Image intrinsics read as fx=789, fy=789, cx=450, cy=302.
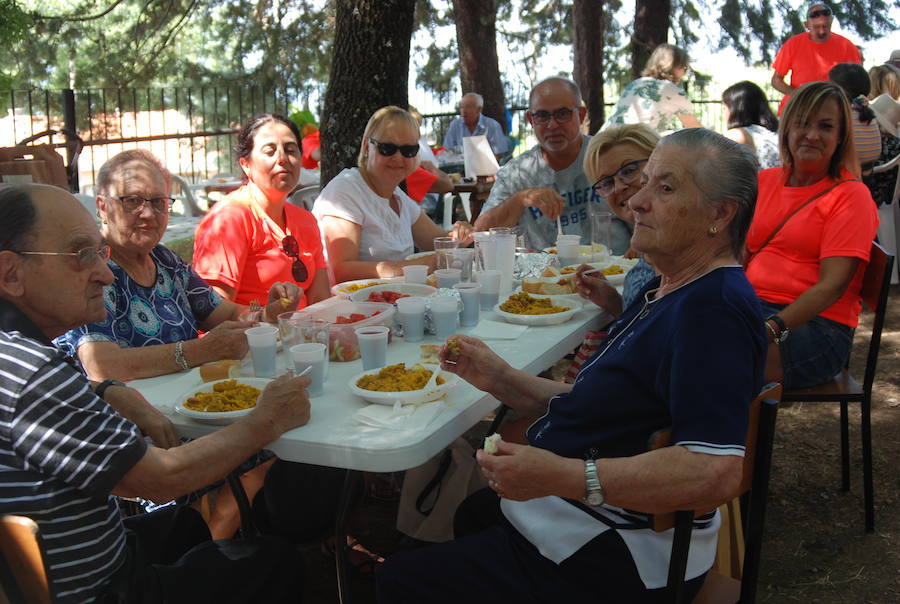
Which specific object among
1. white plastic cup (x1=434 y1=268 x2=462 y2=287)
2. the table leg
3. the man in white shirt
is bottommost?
the table leg

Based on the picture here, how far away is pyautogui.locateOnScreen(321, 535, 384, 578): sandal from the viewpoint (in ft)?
9.61

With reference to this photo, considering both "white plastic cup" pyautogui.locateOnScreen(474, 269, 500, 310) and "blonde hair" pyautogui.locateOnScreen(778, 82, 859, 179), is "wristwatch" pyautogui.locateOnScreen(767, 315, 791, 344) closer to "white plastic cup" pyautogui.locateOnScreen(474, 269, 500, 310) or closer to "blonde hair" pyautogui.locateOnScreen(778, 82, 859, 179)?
"blonde hair" pyautogui.locateOnScreen(778, 82, 859, 179)

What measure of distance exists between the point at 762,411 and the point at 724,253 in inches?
14.3

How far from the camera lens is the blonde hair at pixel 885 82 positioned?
264 inches

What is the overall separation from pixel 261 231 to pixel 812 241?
7.56 ft

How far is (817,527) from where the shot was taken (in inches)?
130

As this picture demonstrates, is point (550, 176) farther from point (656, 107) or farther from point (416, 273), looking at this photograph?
point (656, 107)

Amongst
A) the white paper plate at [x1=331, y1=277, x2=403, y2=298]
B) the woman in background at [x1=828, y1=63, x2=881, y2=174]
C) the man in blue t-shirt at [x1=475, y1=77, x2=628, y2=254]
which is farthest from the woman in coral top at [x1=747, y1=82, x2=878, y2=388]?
the woman in background at [x1=828, y1=63, x2=881, y2=174]

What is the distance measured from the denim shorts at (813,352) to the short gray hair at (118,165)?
93.8 inches

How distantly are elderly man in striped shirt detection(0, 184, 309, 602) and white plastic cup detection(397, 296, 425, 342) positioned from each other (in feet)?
2.45

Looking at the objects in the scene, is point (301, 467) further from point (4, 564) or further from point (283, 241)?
point (4, 564)

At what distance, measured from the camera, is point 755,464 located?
65.5 inches

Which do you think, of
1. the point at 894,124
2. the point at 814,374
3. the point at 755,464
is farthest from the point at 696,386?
the point at 894,124

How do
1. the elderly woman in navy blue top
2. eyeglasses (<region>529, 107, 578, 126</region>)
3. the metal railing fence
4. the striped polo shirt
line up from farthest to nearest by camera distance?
the metal railing fence → eyeglasses (<region>529, 107, 578, 126</region>) → the elderly woman in navy blue top → the striped polo shirt
